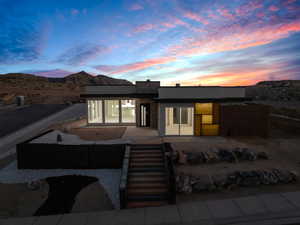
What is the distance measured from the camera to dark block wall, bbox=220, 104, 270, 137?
1415 cm

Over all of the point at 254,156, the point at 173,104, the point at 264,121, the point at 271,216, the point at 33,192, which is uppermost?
the point at 173,104

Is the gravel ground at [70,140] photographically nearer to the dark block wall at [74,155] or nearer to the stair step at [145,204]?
the dark block wall at [74,155]

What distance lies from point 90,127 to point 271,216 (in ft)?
52.2

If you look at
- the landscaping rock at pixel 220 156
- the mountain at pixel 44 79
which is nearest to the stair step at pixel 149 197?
the landscaping rock at pixel 220 156

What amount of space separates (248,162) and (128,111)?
12269mm

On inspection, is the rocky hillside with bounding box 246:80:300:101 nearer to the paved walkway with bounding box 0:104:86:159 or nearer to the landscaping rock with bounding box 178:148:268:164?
the landscaping rock with bounding box 178:148:268:164

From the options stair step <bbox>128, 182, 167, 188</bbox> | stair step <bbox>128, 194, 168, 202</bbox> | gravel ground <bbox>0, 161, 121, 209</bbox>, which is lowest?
gravel ground <bbox>0, 161, 121, 209</bbox>

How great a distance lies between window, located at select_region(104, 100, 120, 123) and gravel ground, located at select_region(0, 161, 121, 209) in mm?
7981

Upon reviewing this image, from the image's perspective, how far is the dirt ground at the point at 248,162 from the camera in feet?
26.3

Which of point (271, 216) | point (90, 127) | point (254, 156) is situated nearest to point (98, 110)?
point (90, 127)

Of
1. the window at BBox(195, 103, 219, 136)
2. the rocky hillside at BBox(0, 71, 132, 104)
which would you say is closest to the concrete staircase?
the window at BBox(195, 103, 219, 136)

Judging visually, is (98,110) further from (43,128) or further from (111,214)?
(111,214)

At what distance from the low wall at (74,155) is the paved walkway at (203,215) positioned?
4822 millimetres

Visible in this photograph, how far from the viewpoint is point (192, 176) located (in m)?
8.77
